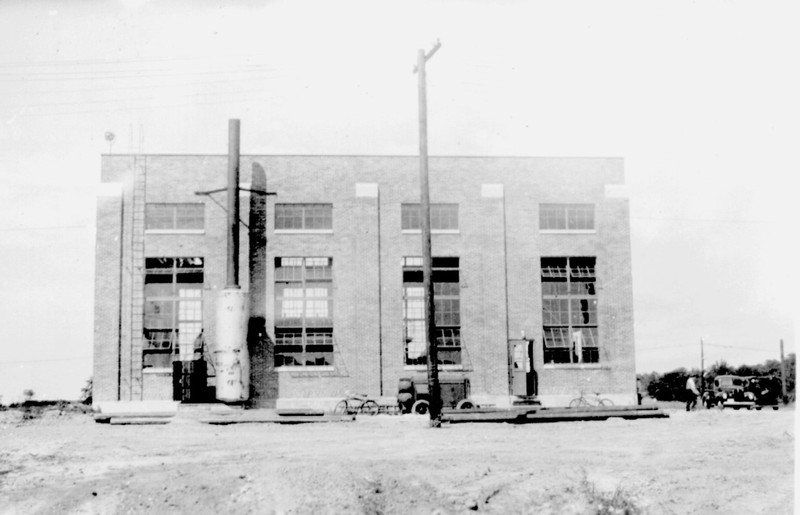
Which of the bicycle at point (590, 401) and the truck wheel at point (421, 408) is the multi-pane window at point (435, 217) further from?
the bicycle at point (590, 401)

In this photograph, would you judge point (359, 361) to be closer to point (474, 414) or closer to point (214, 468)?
point (474, 414)

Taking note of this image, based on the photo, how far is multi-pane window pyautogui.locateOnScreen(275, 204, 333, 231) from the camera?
3169cm

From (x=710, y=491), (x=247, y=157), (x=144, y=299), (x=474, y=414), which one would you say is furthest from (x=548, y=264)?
(x=710, y=491)

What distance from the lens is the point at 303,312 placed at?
3130cm

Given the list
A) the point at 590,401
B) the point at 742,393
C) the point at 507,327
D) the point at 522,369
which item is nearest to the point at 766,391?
the point at 742,393

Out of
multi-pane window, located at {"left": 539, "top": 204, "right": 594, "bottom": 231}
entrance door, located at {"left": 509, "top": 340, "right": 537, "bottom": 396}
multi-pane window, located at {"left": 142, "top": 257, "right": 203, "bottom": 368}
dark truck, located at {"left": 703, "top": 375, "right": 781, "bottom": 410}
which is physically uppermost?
multi-pane window, located at {"left": 539, "top": 204, "right": 594, "bottom": 231}

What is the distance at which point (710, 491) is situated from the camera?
15328 millimetres

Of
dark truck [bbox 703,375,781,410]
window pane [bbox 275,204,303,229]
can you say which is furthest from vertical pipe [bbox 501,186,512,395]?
dark truck [bbox 703,375,781,410]

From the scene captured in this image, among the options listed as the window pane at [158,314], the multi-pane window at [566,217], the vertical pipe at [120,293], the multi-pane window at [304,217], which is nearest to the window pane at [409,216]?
the multi-pane window at [304,217]

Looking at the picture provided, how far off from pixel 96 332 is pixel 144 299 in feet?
6.73

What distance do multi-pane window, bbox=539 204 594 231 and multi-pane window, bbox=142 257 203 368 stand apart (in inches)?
522

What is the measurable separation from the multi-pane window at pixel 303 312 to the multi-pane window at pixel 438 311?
289 centimetres

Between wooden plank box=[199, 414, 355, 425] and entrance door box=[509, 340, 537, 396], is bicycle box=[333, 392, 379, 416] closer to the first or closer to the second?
wooden plank box=[199, 414, 355, 425]

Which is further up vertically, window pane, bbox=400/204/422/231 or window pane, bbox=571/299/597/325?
window pane, bbox=400/204/422/231
